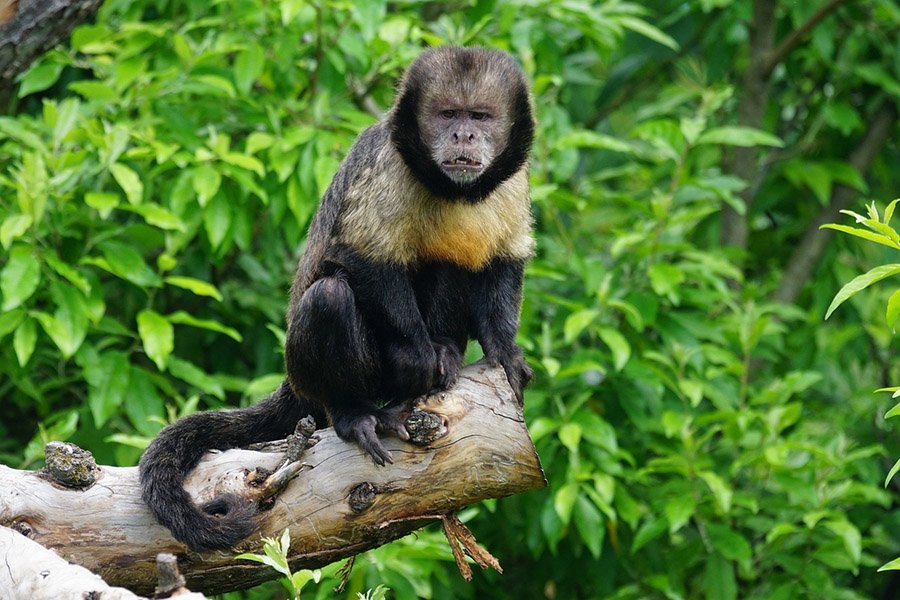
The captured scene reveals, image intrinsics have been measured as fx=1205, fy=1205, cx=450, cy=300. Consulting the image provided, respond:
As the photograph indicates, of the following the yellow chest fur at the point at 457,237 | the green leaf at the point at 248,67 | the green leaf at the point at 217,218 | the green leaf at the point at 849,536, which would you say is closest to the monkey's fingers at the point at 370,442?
the yellow chest fur at the point at 457,237

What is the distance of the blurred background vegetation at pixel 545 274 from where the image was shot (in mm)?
6227

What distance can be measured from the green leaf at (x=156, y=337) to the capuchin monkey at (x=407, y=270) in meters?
0.92

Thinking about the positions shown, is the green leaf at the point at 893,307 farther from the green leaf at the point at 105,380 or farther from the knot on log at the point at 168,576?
the green leaf at the point at 105,380

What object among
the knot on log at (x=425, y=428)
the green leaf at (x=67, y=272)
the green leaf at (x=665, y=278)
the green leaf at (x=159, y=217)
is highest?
the green leaf at (x=159, y=217)

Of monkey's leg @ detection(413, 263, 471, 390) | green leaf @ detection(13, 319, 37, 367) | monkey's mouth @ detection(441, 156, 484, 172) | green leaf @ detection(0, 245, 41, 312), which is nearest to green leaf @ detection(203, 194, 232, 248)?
green leaf @ detection(0, 245, 41, 312)

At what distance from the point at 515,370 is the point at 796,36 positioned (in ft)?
15.4

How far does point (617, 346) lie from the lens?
6.57 metres

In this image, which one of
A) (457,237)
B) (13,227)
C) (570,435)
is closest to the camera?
(457,237)

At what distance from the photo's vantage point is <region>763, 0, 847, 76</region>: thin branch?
323 inches

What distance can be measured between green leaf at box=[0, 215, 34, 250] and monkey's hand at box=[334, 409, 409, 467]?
2.03m

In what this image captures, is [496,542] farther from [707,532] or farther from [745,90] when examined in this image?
[745,90]

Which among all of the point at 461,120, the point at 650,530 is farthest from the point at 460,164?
the point at 650,530

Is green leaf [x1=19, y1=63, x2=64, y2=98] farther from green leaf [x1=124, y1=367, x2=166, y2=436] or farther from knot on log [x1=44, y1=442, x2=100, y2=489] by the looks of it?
knot on log [x1=44, y1=442, x2=100, y2=489]

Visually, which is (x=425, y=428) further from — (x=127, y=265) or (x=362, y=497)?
(x=127, y=265)
